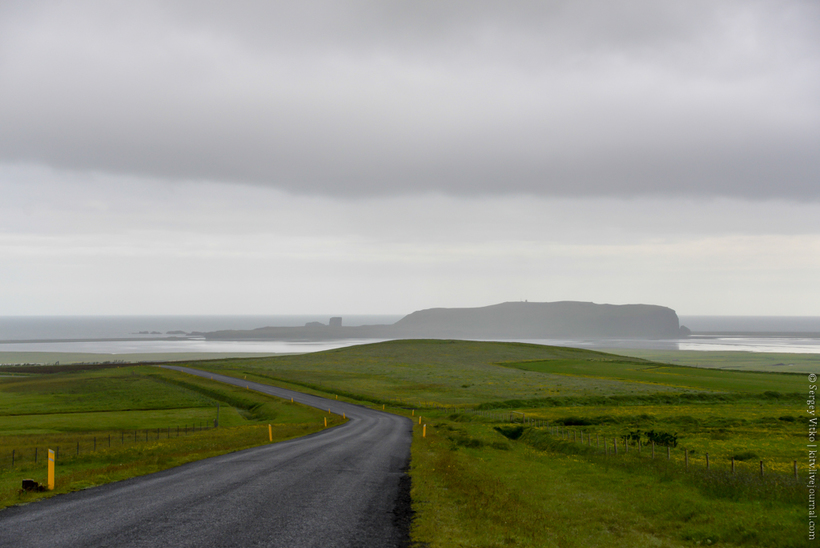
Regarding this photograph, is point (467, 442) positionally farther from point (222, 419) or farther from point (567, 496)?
point (222, 419)

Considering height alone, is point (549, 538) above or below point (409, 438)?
above

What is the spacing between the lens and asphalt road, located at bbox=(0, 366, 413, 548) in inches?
557

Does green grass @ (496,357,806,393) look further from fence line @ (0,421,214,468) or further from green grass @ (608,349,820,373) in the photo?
fence line @ (0,421,214,468)

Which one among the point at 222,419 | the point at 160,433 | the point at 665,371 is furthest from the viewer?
the point at 665,371

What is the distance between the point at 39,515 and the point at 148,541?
5.66m

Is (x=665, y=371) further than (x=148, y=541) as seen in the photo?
Yes

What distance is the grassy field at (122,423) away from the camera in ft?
98.3

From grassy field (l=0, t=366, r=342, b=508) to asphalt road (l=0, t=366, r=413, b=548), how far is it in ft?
9.46

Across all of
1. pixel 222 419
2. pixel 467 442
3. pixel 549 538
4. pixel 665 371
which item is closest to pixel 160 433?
pixel 222 419

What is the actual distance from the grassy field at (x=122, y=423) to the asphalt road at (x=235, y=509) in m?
2.88

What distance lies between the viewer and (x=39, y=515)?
1619 cm

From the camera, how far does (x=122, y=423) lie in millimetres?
62531

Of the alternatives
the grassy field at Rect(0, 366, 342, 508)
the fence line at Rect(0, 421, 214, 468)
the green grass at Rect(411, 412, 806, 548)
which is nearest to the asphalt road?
the green grass at Rect(411, 412, 806, 548)

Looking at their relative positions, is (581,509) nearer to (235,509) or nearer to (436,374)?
(235,509)
